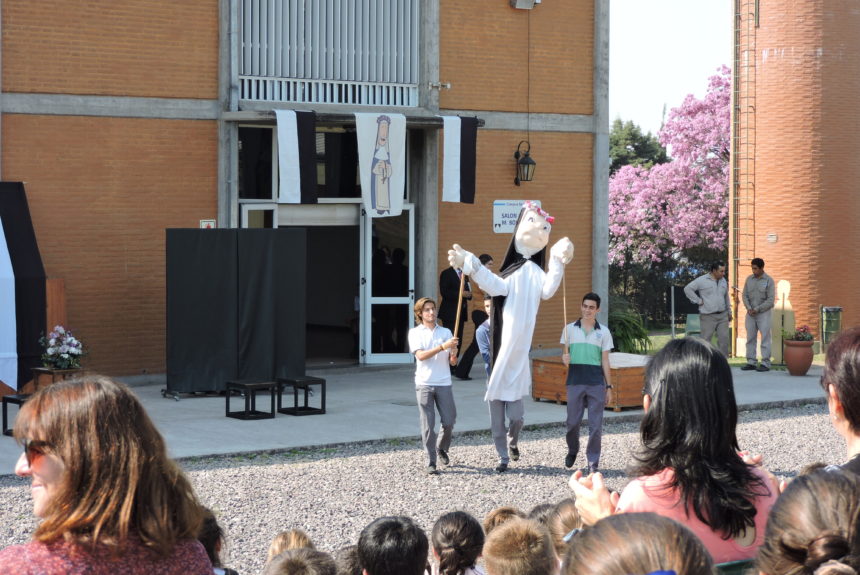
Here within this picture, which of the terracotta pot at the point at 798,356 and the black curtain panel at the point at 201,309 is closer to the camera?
the black curtain panel at the point at 201,309

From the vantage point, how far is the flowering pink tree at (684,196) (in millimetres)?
33719

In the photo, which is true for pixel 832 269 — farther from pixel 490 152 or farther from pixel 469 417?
pixel 469 417

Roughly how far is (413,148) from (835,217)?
30.7 feet

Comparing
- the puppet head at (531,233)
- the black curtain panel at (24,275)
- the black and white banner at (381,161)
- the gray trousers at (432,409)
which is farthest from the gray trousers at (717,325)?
the black curtain panel at (24,275)

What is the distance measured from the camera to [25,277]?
14.8m

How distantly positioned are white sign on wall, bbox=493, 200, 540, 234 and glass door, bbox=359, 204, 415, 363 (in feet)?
4.76

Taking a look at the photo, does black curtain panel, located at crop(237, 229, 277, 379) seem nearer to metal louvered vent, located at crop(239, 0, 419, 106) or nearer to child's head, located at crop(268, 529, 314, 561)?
metal louvered vent, located at crop(239, 0, 419, 106)

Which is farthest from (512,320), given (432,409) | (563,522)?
(563,522)

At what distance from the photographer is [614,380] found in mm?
14711

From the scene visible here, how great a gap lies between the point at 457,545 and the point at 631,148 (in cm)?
3811

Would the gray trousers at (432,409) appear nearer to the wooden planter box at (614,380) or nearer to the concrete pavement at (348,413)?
the concrete pavement at (348,413)

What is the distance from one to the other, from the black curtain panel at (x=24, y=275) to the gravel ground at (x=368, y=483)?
14.4ft

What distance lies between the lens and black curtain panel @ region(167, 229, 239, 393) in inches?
605

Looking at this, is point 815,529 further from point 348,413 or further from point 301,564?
point 348,413
